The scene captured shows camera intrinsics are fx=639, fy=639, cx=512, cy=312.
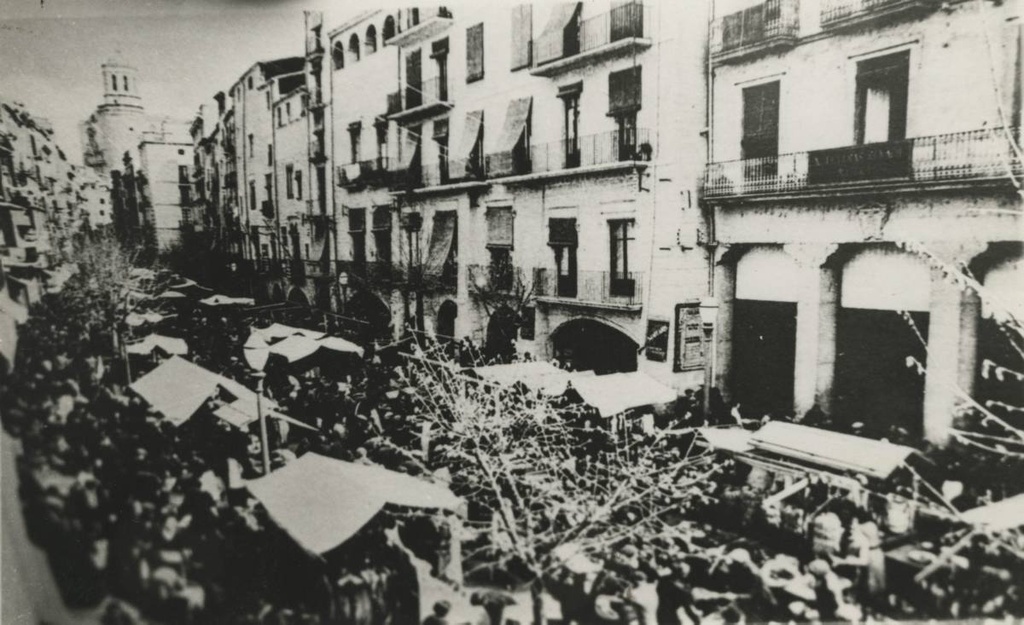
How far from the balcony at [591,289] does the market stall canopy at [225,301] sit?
6.61 ft

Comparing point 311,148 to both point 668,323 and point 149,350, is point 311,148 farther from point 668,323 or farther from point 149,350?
point 668,323

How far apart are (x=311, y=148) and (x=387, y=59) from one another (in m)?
0.87

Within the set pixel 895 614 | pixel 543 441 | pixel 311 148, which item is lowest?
pixel 895 614

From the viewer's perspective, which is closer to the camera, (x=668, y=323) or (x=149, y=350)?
(x=668, y=323)

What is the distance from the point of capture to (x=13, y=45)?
12.4ft

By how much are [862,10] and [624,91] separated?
124 centimetres

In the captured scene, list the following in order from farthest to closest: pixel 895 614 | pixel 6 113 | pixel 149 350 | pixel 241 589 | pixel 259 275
A: pixel 259 275, pixel 149 350, pixel 6 113, pixel 241 589, pixel 895 614

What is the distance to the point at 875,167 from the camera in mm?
3146

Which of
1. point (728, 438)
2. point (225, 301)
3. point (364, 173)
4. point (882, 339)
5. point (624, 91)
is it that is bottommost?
point (728, 438)

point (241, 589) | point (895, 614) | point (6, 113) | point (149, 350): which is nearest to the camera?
point (895, 614)

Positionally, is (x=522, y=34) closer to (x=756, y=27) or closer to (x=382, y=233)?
(x=756, y=27)

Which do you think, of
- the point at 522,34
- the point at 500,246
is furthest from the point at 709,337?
the point at 522,34

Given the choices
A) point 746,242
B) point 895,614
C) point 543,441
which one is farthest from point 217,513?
point 895,614

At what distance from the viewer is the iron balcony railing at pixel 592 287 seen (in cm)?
380
